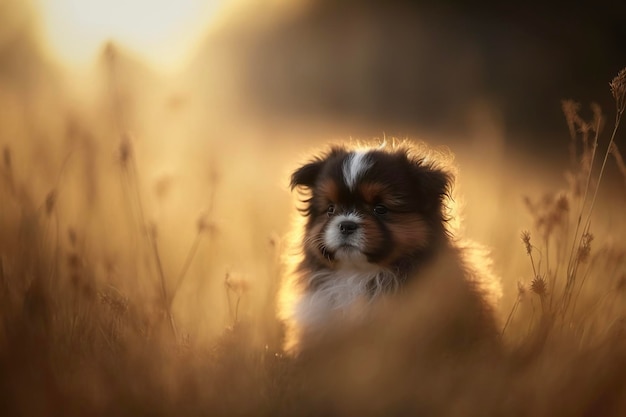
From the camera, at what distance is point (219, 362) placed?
8.62 feet

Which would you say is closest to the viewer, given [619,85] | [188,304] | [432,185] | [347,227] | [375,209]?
Answer: [619,85]

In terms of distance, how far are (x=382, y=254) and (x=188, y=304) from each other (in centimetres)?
99

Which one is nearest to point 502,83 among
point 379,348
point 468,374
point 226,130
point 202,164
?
point 226,130

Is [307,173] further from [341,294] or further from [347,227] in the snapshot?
[341,294]

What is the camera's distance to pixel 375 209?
378cm

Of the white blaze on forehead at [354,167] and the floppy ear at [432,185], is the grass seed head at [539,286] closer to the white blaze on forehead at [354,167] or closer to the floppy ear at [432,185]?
the floppy ear at [432,185]

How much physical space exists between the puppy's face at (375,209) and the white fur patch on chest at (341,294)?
0.08 metres

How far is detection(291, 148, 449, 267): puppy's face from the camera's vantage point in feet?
12.2

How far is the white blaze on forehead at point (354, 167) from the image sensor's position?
3.78 m

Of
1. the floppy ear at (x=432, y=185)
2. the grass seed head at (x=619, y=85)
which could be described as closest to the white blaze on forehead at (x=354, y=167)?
the floppy ear at (x=432, y=185)

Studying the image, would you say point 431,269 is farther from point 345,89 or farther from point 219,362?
point 345,89

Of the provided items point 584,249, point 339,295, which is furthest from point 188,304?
point 584,249

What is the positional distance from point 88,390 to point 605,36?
386 cm

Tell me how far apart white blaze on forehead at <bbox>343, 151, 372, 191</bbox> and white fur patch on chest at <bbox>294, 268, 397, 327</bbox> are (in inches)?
18.5
